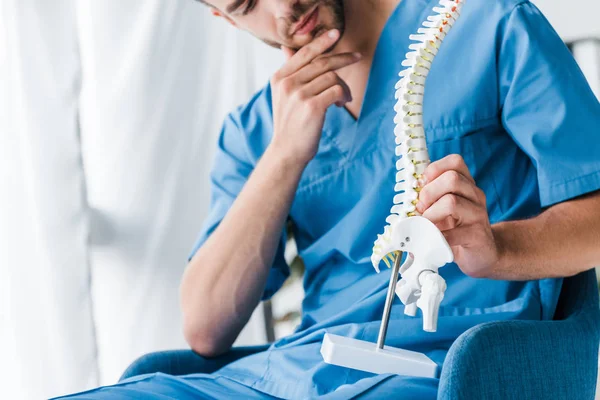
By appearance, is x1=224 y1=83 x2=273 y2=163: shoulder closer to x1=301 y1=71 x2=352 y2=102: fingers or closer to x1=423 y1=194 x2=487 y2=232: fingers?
x1=301 y1=71 x2=352 y2=102: fingers

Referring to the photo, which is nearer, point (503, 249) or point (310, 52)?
point (503, 249)

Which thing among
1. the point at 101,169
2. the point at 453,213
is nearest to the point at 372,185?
the point at 453,213

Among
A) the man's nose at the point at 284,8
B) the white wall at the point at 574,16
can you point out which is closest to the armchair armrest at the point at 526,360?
the man's nose at the point at 284,8

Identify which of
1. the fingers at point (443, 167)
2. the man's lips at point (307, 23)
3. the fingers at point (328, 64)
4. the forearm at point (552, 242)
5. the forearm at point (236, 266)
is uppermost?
the man's lips at point (307, 23)

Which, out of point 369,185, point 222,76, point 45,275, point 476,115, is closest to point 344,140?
point 369,185

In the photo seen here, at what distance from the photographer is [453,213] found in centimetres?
94

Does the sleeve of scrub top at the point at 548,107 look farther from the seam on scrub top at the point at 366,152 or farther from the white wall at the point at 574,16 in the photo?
the white wall at the point at 574,16

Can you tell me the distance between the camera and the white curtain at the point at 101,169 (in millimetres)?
1671

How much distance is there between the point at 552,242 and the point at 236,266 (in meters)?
0.57

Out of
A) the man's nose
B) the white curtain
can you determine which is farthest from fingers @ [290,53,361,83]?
the white curtain

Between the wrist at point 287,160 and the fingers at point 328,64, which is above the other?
the fingers at point 328,64

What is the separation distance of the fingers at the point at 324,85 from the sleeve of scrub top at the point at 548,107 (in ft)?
0.85

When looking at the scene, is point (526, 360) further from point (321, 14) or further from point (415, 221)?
point (321, 14)

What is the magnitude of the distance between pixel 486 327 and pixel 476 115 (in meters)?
0.42
